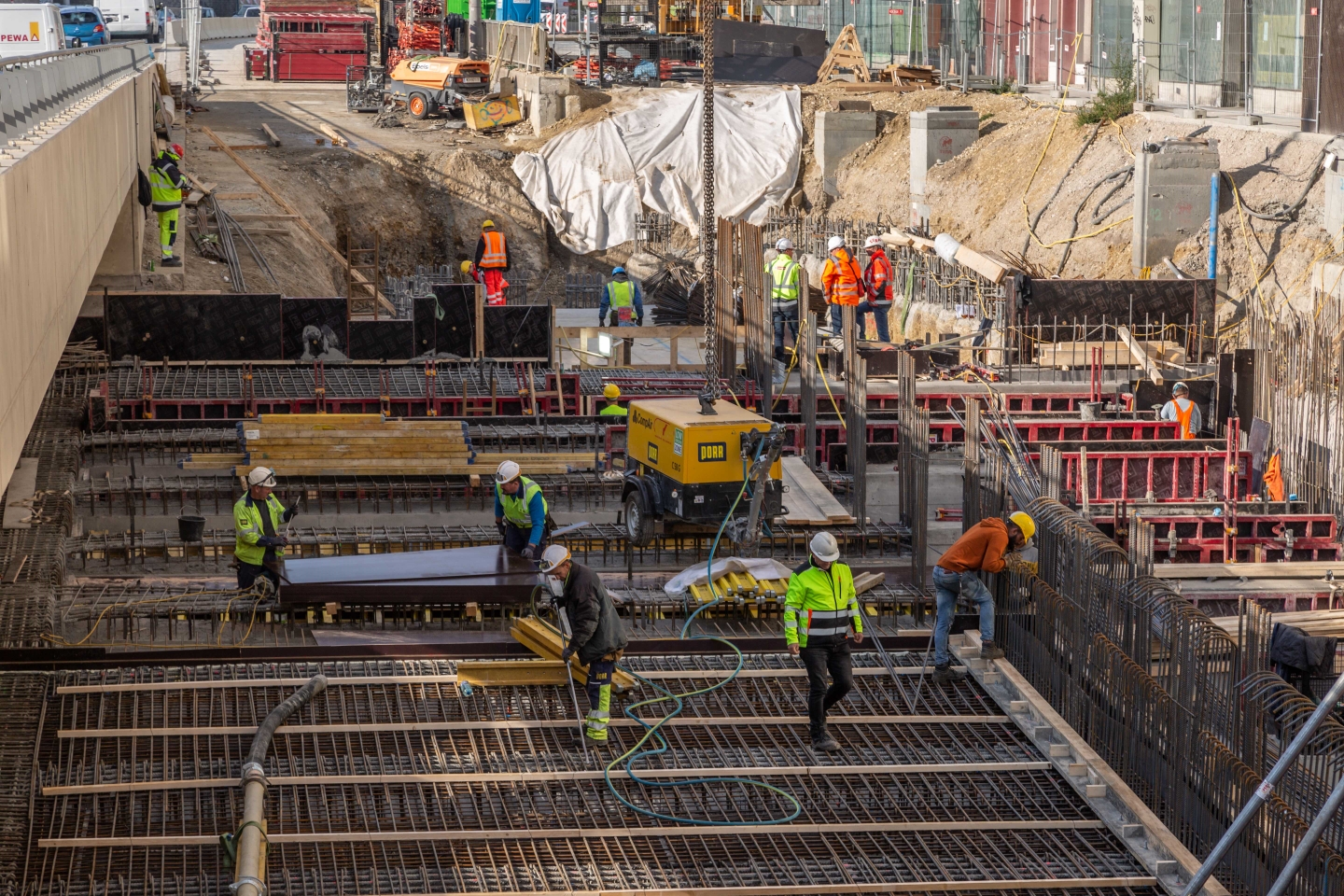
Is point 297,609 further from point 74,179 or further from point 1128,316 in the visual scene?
point 1128,316

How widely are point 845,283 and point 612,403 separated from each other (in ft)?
15.1

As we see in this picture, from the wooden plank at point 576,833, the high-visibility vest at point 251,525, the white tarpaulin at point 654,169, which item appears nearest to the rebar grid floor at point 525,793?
the wooden plank at point 576,833

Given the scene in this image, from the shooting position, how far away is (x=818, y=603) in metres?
10.2

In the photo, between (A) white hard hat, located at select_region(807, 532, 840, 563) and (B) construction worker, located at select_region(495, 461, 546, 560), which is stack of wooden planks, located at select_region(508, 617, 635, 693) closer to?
(B) construction worker, located at select_region(495, 461, 546, 560)

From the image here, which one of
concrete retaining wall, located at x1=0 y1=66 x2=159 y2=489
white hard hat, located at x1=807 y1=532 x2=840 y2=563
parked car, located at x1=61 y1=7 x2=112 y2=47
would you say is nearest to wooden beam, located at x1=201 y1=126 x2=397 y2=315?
parked car, located at x1=61 y1=7 x2=112 y2=47

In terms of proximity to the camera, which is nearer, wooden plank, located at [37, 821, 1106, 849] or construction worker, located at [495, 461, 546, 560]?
wooden plank, located at [37, 821, 1106, 849]

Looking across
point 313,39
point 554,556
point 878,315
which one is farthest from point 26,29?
point 313,39

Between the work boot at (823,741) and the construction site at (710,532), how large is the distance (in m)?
0.07

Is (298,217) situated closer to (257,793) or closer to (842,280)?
(842,280)

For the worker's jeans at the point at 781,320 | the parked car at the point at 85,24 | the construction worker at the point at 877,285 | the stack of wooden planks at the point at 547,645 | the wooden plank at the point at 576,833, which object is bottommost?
the wooden plank at the point at 576,833

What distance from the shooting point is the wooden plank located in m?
9.00

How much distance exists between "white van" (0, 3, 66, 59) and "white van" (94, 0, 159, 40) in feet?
89.5

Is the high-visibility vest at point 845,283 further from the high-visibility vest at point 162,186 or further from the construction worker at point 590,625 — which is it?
the construction worker at point 590,625

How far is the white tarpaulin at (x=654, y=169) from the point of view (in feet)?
121
